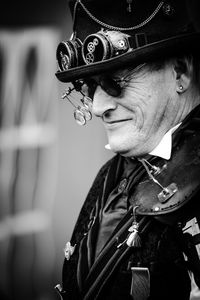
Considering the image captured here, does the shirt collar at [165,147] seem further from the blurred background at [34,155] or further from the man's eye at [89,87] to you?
the blurred background at [34,155]

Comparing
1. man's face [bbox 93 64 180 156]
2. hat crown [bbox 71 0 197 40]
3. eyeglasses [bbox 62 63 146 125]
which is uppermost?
hat crown [bbox 71 0 197 40]

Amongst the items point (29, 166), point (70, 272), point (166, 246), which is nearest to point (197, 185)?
point (166, 246)

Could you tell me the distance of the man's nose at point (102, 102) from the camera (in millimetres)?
2232

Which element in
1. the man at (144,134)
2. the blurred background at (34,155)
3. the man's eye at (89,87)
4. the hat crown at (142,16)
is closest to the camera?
the man at (144,134)

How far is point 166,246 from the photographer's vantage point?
2.06 m

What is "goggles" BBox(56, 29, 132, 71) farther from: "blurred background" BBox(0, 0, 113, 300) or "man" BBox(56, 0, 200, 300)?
"blurred background" BBox(0, 0, 113, 300)

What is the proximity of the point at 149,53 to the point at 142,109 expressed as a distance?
26 cm

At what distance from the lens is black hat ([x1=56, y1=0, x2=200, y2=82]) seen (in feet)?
6.93

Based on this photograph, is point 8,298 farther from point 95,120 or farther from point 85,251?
point 85,251

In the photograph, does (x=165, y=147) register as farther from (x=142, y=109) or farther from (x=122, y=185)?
(x=122, y=185)

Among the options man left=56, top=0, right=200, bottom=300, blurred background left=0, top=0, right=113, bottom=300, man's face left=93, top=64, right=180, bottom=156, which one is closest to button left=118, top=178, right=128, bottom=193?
man left=56, top=0, right=200, bottom=300

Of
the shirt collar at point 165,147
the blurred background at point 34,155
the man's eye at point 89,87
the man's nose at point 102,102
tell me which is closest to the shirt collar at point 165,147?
the shirt collar at point 165,147

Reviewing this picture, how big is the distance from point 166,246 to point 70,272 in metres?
0.64

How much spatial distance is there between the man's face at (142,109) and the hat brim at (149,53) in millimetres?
87
